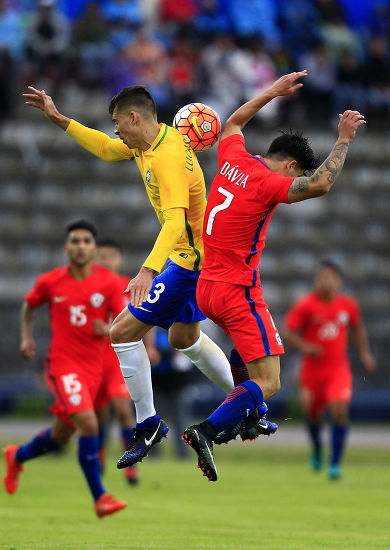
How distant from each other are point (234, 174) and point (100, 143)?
120cm

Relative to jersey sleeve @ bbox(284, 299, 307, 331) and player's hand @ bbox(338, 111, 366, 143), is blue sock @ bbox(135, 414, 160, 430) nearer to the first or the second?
player's hand @ bbox(338, 111, 366, 143)

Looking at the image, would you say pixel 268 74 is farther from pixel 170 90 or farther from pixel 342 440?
pixel 342 440

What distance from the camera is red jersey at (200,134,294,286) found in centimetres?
748

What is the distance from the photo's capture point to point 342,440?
13914mm

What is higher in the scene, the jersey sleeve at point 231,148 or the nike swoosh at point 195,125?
the nike swoosh at point 195,125

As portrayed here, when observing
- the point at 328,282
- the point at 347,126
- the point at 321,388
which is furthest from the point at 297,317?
the point at 347,126

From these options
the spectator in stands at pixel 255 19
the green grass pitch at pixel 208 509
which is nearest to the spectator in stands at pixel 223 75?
the spectator in stands at pixel 255 19

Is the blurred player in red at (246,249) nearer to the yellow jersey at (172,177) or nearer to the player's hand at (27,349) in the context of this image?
the yellow jersey at (172,177)

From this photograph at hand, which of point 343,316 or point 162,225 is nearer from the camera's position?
point 162,225

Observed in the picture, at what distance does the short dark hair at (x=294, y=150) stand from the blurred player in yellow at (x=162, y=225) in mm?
612

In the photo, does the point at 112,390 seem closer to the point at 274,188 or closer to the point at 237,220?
the point at 237,220

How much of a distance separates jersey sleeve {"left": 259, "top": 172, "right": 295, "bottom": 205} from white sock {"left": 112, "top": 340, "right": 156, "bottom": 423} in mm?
1472

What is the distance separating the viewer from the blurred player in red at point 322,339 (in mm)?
14766

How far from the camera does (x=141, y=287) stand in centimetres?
709
